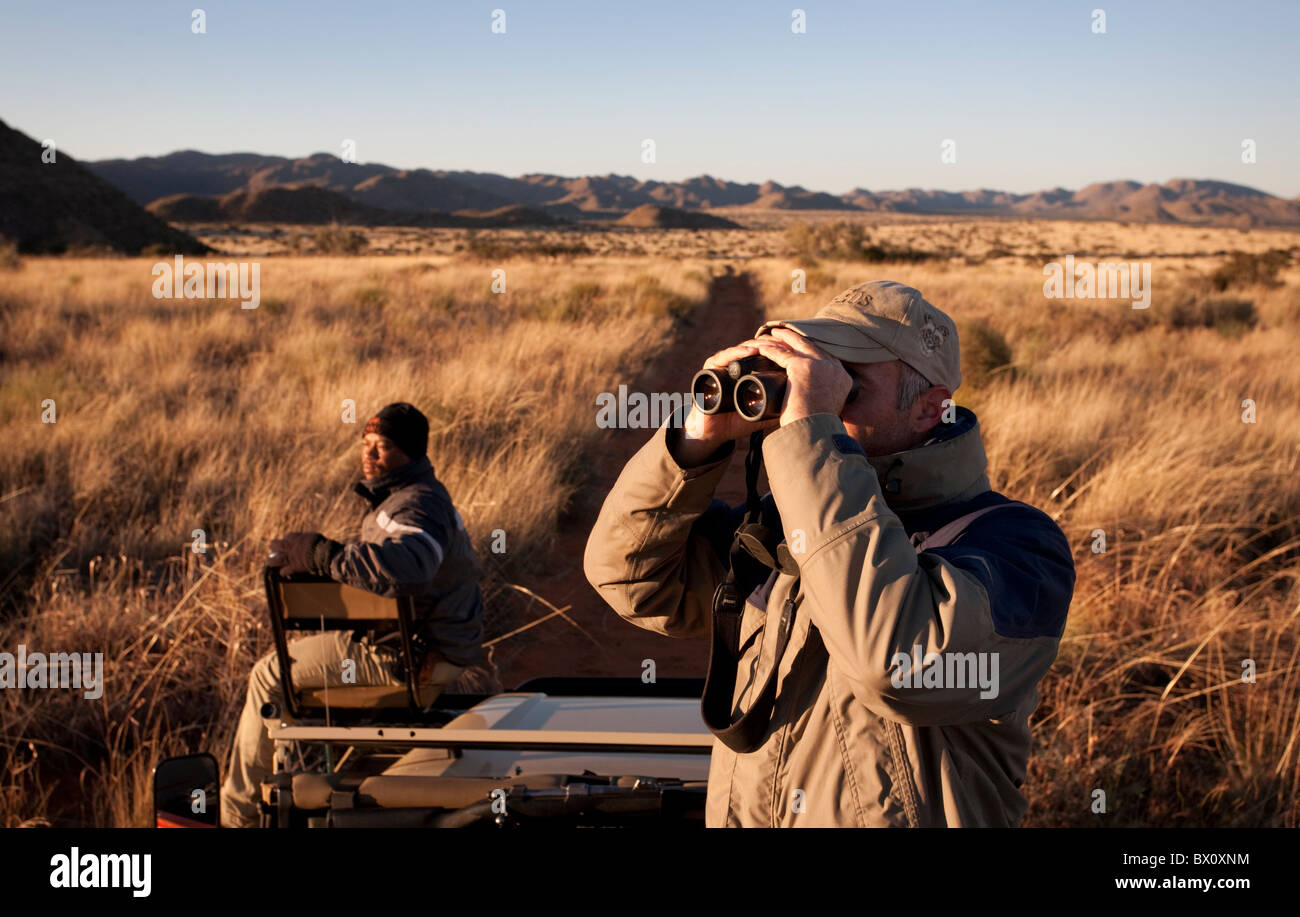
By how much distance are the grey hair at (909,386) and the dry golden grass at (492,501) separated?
2.28 meters

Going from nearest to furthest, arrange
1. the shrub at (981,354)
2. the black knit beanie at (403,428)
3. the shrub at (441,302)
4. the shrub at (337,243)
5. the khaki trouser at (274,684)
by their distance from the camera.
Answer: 1. the khaki trouser at (274,684)
2. the black knit beanie at (403,428)
3. the shrub at (981,354)
4. the shrub at (441,302)
5. the shrub at (337,243)

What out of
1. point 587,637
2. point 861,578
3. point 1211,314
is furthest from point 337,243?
point 861,578

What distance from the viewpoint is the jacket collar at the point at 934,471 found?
1.63 m

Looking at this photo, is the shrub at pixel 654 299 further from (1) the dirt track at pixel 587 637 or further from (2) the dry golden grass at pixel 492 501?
(1) the dirt track at pixel 587 637

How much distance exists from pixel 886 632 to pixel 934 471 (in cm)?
40

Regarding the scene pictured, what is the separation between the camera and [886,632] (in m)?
1.36

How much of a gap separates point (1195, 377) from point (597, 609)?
7481mm

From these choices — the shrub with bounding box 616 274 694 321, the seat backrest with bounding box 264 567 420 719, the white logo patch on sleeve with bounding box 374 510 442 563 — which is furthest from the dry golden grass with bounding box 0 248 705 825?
the shrub with bounding box 616 274 694 321

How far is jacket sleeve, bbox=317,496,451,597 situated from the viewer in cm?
293

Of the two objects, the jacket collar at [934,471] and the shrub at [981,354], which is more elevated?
the shrub at [981,354]

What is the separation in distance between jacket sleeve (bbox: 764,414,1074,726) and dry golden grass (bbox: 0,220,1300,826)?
86.9 inches

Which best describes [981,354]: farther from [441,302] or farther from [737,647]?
[737,647]

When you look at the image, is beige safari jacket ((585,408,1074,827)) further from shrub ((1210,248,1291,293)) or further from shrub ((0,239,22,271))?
shrub ((0,239,22,271))

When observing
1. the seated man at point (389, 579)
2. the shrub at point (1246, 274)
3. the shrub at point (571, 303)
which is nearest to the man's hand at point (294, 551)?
the seated man at point (389, 579)
